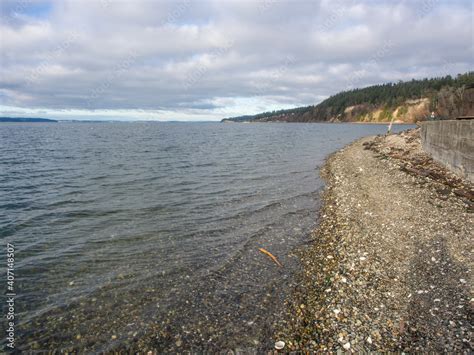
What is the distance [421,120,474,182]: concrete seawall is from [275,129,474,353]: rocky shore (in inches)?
51.8

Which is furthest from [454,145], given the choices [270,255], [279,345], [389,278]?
[279,345]

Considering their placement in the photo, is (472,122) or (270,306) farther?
(472,122)

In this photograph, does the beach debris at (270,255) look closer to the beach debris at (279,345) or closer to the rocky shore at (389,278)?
the rocky shore at (389,278)

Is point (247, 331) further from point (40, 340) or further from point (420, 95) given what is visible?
point (420, 95)

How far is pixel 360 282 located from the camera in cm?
786

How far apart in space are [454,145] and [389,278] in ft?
44.7

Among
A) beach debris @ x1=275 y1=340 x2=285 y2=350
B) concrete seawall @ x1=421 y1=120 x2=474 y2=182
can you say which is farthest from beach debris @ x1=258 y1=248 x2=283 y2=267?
concrete seawall @ x1=421 y1=120 x2=474 y2=182

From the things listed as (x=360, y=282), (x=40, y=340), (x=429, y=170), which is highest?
→ (x=429, y=170)

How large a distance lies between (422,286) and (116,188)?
18867mm

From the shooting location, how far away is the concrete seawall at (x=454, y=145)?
1483 cm

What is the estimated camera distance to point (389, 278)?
25.8 ft

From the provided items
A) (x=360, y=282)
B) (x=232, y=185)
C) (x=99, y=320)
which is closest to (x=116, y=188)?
(x=232, y=185)

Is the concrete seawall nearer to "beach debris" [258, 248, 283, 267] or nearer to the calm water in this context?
the calm water

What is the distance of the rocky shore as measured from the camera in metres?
5.87
